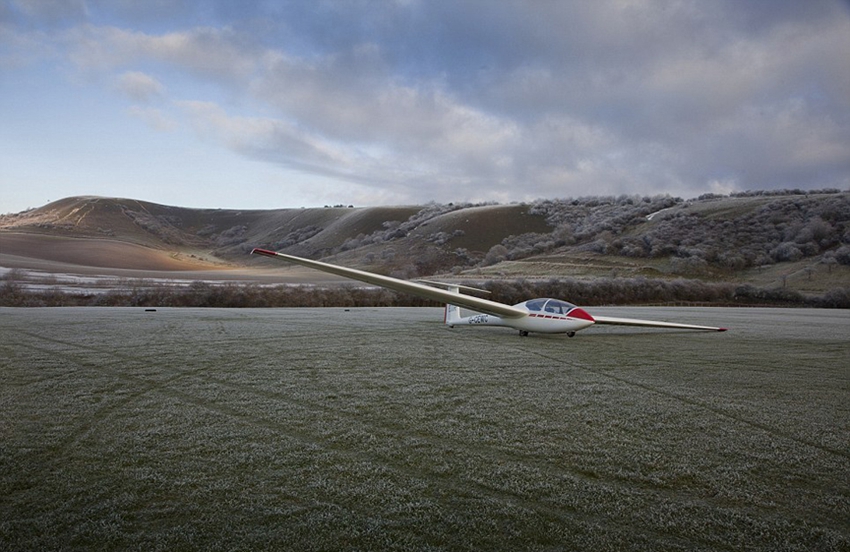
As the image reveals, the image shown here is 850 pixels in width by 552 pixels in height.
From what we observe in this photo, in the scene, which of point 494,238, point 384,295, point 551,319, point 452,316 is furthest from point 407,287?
point 494,238

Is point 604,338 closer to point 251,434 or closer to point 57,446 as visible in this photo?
point 251,434

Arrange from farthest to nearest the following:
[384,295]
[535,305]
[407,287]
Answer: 1. [384,295]
2. [535,305]
3. [407,287]

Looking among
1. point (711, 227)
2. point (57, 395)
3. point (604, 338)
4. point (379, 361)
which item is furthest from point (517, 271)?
point (57, 395)

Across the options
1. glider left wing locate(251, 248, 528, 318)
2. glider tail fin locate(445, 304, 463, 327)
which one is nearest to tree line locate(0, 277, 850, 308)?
glider tail fin locate(445, 304, 463, 327)

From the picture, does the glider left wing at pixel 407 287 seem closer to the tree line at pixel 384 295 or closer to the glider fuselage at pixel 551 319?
the glider fuselage at pixel 551 319

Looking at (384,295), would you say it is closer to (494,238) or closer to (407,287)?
(407,287)

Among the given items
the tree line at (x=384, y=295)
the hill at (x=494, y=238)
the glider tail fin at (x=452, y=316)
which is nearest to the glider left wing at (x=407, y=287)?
the glider tail fin at (x=452, y=316)
